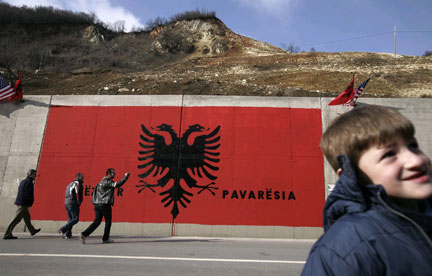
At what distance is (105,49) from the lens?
4666 cm

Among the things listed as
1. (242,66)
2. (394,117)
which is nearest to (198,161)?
(394,117)

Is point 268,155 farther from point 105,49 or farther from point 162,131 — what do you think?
point 105,49

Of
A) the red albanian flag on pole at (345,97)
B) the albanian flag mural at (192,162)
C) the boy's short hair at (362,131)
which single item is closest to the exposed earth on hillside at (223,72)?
the red albanian flag on pole at (345,97)

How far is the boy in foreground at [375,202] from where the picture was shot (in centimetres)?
115

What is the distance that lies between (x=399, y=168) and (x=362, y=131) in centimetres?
21

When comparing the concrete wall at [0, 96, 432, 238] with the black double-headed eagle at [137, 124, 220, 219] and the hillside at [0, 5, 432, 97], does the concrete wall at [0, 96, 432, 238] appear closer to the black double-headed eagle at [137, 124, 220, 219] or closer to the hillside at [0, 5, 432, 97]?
the black double-headed eagle at [137, 124, 220, 219]

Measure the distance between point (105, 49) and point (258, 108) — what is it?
40602 millimetres

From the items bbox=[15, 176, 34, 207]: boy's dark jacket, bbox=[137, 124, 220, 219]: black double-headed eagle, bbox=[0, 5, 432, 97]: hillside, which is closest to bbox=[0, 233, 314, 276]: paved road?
bbox=[15, 176, 34, 207]: boy's dark jacket

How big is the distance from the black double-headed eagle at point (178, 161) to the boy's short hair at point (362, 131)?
32.8 feet

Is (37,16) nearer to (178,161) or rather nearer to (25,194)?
(178,161)

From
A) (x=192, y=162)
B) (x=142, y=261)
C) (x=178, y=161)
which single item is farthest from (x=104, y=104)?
(x=142, y=261)

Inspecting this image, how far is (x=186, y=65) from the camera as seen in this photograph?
3725 cm

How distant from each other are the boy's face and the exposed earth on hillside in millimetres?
15786

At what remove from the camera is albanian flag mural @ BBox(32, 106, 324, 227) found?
36.2ft
